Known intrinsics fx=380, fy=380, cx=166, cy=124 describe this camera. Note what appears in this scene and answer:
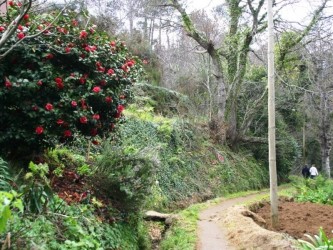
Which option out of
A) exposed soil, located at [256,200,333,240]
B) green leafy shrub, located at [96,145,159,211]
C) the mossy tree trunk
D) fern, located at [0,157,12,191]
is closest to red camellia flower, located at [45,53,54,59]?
fern, located at [0,157,12,191]

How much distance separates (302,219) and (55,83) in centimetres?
604

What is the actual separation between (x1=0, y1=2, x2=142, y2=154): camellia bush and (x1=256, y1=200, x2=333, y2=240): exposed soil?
13.4 ft

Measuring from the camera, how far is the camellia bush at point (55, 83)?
6.00m

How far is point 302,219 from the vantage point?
27.8ft

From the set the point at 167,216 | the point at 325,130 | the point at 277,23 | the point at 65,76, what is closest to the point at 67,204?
the point at 65,76

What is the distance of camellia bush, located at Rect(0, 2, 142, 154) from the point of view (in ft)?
19.7

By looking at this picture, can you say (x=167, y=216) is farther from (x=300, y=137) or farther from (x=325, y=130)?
(x=300, y=137)

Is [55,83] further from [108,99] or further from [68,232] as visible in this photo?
[68,232]

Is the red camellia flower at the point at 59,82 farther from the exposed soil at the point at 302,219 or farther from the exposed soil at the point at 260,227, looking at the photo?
the exposed soil at the point at 302,219

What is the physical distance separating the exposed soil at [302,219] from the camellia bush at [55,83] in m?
4.09

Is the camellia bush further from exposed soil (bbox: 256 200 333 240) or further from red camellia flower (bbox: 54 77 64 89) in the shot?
exposed soil (bbox: 256 200 333 240)

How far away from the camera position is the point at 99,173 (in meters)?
7.23

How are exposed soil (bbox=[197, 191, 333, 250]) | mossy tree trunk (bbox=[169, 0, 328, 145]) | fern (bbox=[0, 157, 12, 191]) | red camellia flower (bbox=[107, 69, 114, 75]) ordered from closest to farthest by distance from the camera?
1. fern (bbox=[0, 157, 12, 191])
2. exposed soil (bbox=[197, 191, 333, 250])
3. red camellia flower (bbox=[107, 69, 114, 75])
4. mossy tree trunk (bbox=[169, 0, 328, 145])

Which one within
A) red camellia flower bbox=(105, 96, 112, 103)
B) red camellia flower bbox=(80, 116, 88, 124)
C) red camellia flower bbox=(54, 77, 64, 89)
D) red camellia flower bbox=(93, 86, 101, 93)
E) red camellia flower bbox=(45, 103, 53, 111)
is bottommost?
red camellia flower bbox=(80, 116, 88, 124)
